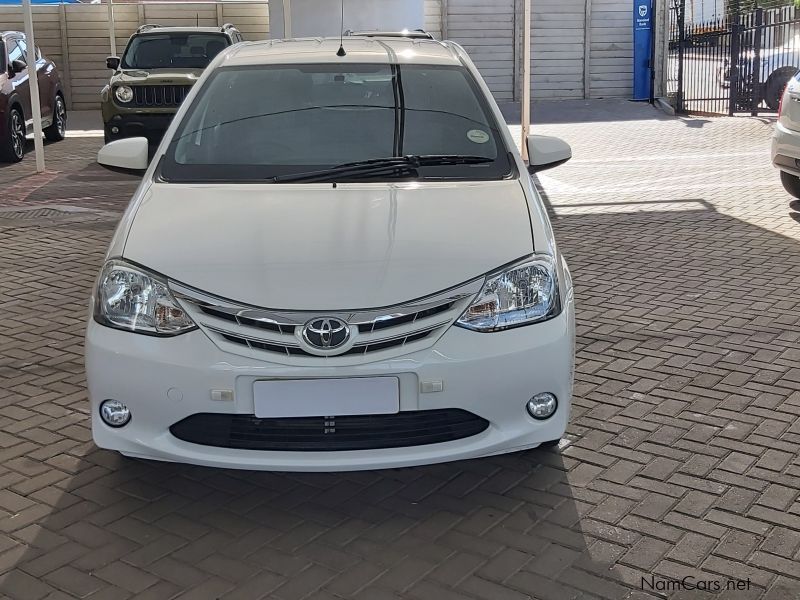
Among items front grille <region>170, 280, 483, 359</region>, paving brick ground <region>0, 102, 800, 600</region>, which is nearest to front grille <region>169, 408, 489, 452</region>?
front grille <region>170, 280, 483, 359</region>

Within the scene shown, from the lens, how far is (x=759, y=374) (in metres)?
5.17

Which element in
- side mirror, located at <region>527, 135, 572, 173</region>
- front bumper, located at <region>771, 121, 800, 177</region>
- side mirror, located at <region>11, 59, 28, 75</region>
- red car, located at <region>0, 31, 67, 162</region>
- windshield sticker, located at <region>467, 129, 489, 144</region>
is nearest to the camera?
windshield sticker, located at <region>467, 129, 489, 144</region>

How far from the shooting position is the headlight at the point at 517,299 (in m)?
3.55

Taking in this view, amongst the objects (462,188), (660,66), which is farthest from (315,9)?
(462,188)

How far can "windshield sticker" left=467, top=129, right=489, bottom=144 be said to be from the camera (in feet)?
15.3

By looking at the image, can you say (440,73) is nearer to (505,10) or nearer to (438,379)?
(438,379)

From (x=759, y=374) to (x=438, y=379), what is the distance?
240 cm

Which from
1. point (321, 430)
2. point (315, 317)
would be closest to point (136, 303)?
point (315, 317)

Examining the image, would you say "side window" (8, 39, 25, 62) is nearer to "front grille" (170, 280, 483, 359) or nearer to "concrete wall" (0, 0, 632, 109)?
"concrete wall" (0, 0, 632, 109)

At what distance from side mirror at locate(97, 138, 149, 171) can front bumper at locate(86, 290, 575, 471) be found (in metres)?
1.56

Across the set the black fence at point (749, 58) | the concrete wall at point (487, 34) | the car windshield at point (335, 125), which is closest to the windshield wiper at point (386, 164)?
the car windshield at point (335, 125)

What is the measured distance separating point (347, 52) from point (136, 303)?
211 centimetres

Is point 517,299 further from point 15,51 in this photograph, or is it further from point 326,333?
point 15,51

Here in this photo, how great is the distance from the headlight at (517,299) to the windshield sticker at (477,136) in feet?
3.57
